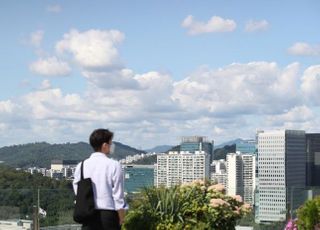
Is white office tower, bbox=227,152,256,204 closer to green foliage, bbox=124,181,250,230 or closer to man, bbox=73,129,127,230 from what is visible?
green foliage, bbox=124,181,250,230

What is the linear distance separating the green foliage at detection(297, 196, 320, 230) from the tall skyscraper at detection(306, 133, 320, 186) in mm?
148493

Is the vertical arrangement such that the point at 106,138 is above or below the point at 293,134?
below

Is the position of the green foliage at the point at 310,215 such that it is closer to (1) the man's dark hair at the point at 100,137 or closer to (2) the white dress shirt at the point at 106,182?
(2) the white dress shirt at the point at 106,182

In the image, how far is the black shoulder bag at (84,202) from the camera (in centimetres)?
451

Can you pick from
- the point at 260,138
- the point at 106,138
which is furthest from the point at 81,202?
the point at 260,138

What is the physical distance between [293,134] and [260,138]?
1618 centimetres

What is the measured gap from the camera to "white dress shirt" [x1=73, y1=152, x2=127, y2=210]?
455cm

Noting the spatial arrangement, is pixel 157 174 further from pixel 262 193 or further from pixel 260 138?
pixel 262 193

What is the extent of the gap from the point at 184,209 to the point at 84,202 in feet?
5.46

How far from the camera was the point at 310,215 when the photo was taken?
7.21 m

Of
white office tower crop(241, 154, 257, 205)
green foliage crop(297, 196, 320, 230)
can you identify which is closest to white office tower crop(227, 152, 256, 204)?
white office tower crop(241, 154, 257, 205)

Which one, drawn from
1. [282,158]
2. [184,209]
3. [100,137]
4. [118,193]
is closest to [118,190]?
[118,193]

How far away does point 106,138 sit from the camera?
4.61 m

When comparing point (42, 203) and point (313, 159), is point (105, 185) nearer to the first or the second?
point (42, 203)
